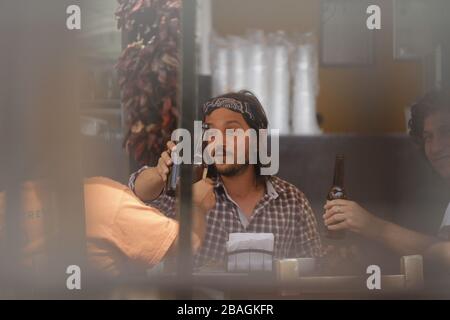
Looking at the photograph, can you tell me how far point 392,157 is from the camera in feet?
12.2

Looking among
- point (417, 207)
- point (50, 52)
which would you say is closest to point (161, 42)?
point (50, 52)

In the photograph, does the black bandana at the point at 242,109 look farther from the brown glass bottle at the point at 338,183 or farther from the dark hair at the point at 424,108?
the dark hair at the point at 424,108

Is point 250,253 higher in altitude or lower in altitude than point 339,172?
lower

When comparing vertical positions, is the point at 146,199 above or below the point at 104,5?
below

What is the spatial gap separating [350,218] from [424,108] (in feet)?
2.16

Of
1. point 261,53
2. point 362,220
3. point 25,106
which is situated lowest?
point 362,220

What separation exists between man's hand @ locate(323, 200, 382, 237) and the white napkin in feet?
1.02

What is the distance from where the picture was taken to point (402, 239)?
3.79m

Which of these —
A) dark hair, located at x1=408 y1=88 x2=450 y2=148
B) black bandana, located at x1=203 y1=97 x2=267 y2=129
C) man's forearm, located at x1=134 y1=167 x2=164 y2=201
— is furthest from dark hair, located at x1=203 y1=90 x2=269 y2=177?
dark hair, located at x1=408 y1=88 x2=450 y2=148

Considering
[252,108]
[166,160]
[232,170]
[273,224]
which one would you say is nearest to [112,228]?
[166,160]

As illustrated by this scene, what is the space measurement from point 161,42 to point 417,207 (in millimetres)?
1508

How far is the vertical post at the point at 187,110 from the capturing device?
141 inches

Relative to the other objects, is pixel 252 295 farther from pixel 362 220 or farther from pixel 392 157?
pixel 392 157

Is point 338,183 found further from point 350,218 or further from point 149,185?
point 149,185
